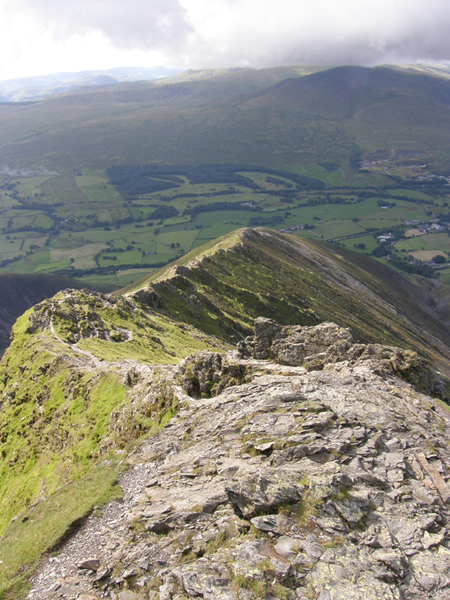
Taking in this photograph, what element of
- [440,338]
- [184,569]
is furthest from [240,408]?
[440,338]

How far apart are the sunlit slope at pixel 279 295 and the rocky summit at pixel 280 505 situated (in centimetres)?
6104

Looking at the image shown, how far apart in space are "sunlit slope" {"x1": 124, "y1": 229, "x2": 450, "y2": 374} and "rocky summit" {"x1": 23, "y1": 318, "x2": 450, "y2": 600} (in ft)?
200

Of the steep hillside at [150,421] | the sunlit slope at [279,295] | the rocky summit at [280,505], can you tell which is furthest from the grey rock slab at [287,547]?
the sunlit slope at [279,295]

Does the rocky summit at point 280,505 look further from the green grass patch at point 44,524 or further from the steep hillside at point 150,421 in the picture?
the green grass patch at point 44,524

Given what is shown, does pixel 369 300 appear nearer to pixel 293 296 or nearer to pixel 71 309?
pixel 293 296

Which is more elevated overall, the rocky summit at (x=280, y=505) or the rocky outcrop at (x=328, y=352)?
the rocky summit at (x=280, y=505)

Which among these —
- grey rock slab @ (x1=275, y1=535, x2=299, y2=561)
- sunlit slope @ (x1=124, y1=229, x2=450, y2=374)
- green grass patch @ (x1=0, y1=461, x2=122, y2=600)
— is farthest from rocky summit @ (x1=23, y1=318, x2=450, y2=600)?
sunlit slope @ (x1=124, y1=229, x2=450, y2=374)

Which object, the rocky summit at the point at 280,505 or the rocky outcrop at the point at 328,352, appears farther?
the rocky outcrop at the point at 328,352

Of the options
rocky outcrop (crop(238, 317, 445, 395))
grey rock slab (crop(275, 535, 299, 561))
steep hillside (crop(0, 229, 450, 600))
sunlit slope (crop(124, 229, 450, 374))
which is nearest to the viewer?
grey rock slab (crop(275, 535, 299, 561))

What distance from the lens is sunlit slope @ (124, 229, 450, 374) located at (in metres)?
98.9

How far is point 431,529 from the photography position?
779 inches

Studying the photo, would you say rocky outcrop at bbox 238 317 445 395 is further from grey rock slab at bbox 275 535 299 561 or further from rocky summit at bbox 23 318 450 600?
grey rock slab at bbox 275 535 299 561

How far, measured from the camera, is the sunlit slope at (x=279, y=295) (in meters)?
98.9

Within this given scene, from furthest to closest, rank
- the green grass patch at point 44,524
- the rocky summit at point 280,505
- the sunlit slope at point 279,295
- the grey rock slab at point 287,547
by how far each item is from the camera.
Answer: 1. the sunlit slope at point 279,295
2. the green grass patch at point 44,524
3. the grey rock slab at point 287,547
4. the rocky summit at point 280,505
